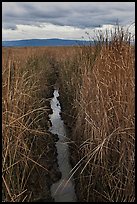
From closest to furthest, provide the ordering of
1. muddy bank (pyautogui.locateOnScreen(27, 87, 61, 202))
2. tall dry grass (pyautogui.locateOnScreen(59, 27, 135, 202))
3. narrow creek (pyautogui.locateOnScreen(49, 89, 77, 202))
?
tall dry grass (pyautogui.locateOnScreen(59, 27, 135, 202))
muddy bank (pyautogui.locateOnScreen(27, 87, 61, 202))
narrow creek (pyautogui.locateOnScreen(49, 89, 77, 202))

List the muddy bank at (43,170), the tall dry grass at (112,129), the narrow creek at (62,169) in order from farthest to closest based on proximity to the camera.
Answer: the narrow creek at (62,169) → the muddy bank at (43,170) → the tall dry grass at (112,129)

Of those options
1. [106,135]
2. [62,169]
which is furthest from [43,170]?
[106,135]

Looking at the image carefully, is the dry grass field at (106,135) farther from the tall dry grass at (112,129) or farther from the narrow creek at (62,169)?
the narrow creek at (62,169)

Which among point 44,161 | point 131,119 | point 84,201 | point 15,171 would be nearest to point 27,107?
point 44,161

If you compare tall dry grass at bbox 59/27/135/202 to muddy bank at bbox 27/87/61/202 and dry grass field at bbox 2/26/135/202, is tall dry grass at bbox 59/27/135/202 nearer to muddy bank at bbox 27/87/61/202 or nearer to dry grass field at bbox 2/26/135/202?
dry grass field at bbox 2/26/135/202

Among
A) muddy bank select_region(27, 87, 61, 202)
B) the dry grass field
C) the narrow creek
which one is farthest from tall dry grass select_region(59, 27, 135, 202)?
muddy bank select_region(27, 87, 61, 202)

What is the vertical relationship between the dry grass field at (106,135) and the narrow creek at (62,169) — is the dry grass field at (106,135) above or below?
above

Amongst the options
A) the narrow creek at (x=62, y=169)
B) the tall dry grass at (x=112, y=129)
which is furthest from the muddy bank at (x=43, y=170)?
the tall dry grass at (x=112, y=129)

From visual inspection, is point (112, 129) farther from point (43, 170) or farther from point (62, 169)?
point (62, 169)

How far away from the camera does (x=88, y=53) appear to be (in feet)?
15.3

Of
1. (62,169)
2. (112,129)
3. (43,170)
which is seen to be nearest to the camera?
(112,129)

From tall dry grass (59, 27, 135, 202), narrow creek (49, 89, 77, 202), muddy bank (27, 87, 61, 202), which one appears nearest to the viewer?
tall dry grass (59, 27, 135, 202)

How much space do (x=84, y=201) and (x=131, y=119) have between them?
935 millimetres

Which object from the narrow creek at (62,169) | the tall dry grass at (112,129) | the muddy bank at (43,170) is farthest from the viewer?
the narrow creek at (62,169)
